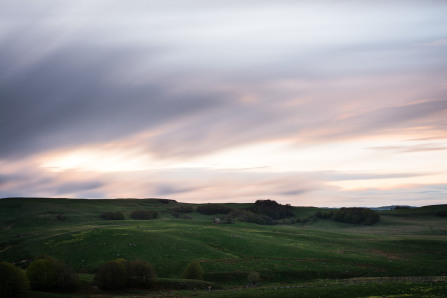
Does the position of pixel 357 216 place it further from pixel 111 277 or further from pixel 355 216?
pixel 111 277

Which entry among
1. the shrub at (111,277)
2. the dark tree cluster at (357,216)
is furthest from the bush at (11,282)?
the dark tree cluster at (357,216)

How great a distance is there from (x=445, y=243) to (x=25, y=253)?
96342mm

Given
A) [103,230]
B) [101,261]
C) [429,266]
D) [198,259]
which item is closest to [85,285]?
[101,261]

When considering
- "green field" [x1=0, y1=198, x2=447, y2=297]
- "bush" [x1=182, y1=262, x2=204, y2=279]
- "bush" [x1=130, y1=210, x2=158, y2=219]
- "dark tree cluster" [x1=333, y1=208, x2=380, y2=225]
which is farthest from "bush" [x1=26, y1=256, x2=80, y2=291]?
"dark tree cluster" [x1=333, y1=208, x2=380, y2=225]

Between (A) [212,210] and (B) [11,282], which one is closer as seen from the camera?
(B) [11,282]

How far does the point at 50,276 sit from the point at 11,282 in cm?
795

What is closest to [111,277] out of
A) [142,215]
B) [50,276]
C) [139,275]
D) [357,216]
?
[139,275]

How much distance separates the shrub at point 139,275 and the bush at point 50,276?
7153 mm

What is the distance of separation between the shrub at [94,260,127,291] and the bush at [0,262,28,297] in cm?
1047

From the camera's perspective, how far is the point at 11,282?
1663 inches

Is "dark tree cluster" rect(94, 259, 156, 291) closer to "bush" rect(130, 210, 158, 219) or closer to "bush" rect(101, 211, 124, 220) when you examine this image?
"bush" rect(101, 211, 124, 220)

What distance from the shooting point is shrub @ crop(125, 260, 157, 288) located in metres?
55.1

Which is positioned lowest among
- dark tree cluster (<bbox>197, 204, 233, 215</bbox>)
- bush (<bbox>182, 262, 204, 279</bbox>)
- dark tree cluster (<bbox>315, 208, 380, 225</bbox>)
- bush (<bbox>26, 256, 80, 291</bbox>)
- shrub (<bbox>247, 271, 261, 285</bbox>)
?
shrub (<bbox>247, 271, 261, 285</bbox>)

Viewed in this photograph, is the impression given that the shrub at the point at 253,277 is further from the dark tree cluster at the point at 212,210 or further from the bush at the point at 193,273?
the dark tree cluster at the point at 212,210
